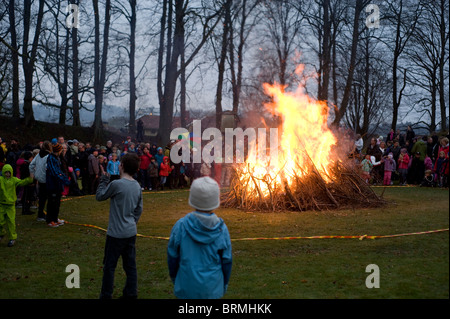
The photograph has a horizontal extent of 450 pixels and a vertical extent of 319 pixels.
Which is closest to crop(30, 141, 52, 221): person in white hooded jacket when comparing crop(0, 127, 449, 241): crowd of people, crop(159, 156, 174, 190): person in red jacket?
crop(0, 127, 449, 241): crowd of people

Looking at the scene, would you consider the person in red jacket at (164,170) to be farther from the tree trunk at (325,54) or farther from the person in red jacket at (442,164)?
the person in red jacket at (442,164)

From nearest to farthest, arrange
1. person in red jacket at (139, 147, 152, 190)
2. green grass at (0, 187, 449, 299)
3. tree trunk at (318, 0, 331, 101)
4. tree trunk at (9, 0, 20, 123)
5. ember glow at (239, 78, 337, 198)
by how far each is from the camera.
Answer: green grass at (0, 187, 449, 299)
ember glow at (239, 78, 337, 198)
person in red jacket at (139, 147, 152, 190)
tree trunk at (9, 0, 20, 123)
tree trunk at (318, 0, 331, 101)

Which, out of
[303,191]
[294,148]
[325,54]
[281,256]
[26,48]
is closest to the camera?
[281,256]

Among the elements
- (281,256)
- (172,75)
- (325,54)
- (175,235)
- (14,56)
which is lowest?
(281,256)

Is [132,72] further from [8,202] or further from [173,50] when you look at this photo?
[8,202]

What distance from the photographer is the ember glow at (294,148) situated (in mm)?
12203

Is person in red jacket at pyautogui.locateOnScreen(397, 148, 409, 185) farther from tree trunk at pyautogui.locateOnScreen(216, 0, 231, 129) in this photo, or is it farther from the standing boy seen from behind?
the standing boy seen from behind

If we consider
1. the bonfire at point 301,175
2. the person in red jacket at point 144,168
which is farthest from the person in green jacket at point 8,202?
the person in red jacket at point 144,168

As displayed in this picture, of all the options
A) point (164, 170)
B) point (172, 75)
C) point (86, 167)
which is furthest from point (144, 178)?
point (172, 75)

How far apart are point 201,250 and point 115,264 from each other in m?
1.78

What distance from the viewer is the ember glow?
12203 millimetres

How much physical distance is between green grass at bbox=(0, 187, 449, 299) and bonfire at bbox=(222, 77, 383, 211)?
0.65 m

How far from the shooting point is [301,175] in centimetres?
1215
